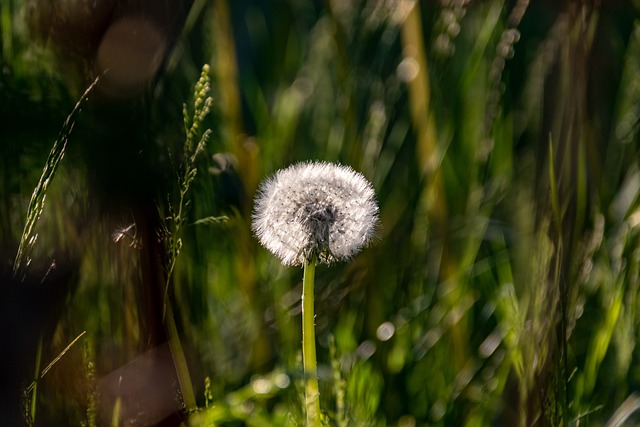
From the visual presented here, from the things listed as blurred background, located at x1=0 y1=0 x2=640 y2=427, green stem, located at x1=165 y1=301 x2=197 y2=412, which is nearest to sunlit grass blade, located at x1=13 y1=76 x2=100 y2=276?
blurred background, located at x1=0 y1=0 x2=640 y2=427

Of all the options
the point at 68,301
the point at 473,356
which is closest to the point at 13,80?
the point at 68,301

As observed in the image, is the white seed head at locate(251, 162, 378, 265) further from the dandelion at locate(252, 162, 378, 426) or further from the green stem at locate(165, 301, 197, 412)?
the green stem at locate(165, 301, 197, 412)

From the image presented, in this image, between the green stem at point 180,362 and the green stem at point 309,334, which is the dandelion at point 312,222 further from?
the green stem at point 180,362

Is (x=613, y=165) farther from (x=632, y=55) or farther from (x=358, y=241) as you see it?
(x=358, y=241)

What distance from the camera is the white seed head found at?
29.7 inches

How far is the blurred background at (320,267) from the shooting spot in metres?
0.83

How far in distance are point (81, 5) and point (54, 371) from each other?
365 mm

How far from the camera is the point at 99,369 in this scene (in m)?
0.86

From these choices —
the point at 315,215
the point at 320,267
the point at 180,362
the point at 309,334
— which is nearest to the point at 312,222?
the point at 315,215

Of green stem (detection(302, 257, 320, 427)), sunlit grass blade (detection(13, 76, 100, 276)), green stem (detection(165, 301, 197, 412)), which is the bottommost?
green stem (detection(302, 257, 320, 427))

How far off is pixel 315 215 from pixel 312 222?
11 mm

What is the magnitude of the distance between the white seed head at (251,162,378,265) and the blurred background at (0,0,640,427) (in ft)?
0.37

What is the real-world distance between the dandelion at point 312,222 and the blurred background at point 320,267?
9 centimetres

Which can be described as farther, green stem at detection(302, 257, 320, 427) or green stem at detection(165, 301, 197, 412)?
green stem at detection(165, 301, 197, 412)
